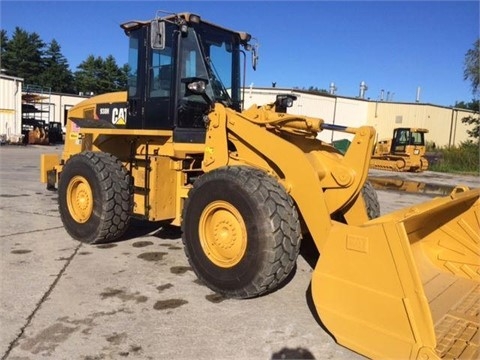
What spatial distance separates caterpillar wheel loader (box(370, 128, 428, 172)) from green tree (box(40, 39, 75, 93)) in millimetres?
64047

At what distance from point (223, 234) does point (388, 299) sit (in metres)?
1.74

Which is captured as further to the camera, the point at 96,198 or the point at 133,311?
the point at 96,198

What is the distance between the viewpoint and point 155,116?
5.85 meters

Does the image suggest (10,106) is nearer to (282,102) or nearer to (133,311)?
(282,102)

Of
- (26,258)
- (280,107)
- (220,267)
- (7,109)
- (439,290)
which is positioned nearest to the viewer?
(439,290)

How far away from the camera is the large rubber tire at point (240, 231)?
4.05 meters

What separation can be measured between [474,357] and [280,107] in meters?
3.64

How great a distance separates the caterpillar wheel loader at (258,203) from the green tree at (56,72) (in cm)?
7689

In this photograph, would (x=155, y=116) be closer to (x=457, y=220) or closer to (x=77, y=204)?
(x=77, y=204)

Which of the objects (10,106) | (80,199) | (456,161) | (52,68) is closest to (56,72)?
(52,68)

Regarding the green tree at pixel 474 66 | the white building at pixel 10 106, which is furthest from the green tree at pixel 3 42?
the green tree at pixel 474 66

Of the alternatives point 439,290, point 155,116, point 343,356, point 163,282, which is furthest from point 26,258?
point 439,290

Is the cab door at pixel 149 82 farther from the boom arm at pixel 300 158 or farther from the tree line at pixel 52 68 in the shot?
the tree line at pixel 52 68

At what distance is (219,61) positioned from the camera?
597 cm
